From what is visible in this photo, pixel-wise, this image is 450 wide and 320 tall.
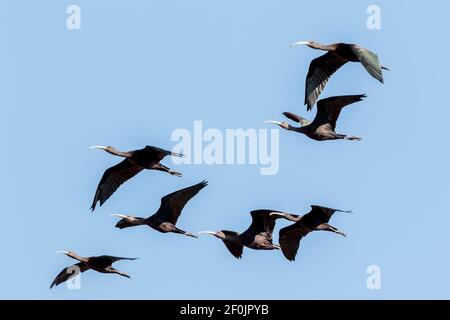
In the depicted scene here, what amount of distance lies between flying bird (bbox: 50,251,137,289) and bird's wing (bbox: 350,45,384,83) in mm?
8889

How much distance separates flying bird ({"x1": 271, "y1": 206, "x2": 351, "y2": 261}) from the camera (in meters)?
39.9

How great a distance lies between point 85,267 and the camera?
42.8m

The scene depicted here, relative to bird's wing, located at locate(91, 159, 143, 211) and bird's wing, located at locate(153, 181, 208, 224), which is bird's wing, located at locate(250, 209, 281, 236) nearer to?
bird's wing, located at locate(153, 181, 208, 224)

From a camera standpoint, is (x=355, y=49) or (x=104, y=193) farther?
(x=104, y=193)

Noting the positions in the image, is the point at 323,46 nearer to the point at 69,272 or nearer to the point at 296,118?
the point at 296,118

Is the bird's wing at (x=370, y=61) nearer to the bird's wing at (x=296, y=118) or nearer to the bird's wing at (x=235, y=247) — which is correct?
the bird's wing at (x=296, y=118)

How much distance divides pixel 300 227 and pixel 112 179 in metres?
6.17

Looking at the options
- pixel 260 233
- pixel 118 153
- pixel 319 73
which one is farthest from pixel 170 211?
pixel 319 73

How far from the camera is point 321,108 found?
4162 centimetres

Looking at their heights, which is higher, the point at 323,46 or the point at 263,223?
the point at 323,46

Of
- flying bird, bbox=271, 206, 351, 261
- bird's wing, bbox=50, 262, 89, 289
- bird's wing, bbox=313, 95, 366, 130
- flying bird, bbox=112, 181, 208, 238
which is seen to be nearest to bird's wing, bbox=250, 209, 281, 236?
flying bird, bbox=271, 206, 351, 261
